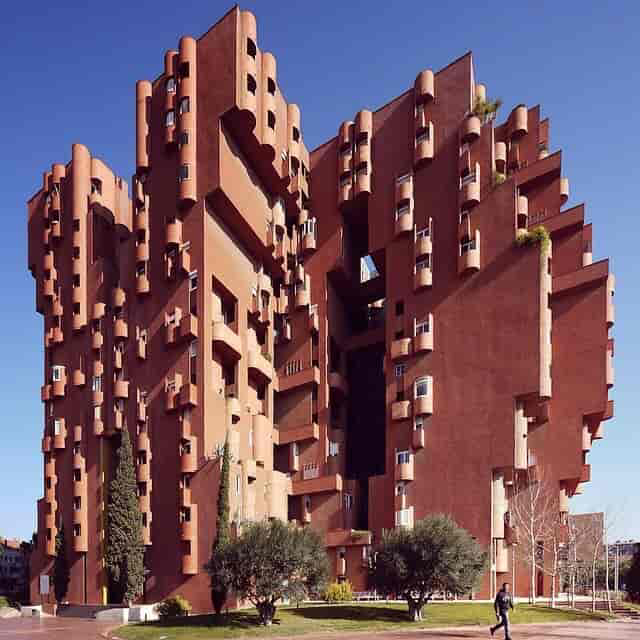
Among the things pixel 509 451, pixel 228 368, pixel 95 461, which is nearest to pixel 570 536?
pixel 509 451

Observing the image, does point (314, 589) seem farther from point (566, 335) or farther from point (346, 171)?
point (346, 171)

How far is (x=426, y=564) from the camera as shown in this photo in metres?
40.1

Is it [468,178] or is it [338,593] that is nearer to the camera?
[338,593]

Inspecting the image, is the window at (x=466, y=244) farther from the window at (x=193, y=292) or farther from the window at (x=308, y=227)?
the window at (x=193, y=292)

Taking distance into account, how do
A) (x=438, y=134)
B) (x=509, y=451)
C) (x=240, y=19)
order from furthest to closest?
(x=438, y=134)
(x=240, y=19)
(x=509, y=451)

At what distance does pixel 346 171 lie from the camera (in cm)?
6756

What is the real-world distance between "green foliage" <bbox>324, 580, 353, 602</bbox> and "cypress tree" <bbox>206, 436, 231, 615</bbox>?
8.28m

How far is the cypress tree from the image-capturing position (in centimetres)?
3912

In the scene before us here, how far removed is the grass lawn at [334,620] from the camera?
36156mm

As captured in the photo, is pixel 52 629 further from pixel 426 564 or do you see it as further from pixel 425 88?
pixel 425 88

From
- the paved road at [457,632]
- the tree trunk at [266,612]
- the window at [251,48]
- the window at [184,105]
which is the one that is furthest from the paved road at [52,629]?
the window at [251,48]

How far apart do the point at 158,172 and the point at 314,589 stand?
3351cm

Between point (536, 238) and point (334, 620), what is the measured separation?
97.5ft

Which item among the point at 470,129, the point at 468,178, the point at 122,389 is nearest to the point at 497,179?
the point at 468,178
